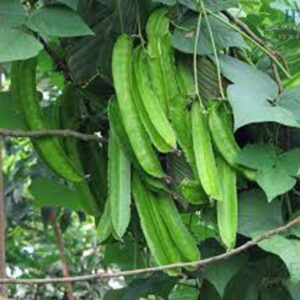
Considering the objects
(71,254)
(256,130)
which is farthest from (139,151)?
(71,254)

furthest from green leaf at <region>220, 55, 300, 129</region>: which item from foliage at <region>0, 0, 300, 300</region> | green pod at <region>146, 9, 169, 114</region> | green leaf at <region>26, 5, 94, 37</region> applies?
green leaf at <region>26, 5, 94, 37</region>

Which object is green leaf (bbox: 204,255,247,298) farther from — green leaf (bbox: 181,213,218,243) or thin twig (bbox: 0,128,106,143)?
thin twig (bbox: 0,128,106,143)

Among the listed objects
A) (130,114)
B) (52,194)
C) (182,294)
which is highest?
(130,114)

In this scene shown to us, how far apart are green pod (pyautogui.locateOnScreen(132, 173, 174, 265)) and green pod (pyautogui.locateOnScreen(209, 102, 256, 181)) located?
0.14m

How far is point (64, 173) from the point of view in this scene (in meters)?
1.26

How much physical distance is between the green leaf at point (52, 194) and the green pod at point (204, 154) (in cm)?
45

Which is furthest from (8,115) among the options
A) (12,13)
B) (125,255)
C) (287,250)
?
(287,250)

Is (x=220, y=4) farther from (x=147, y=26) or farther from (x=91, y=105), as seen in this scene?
(x=91, y=105)

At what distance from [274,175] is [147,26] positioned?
330 mm

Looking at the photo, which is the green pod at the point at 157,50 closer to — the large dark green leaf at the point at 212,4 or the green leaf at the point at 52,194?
the large dark green leaf at the point at 212,4

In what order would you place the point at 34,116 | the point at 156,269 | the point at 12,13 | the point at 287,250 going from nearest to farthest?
the point at 156,269, the point at 287,250, the point at 12,13, the point at 34,116

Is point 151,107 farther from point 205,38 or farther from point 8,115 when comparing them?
point 8,115

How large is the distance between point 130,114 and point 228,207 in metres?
0.21

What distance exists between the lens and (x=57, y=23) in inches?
44.4
